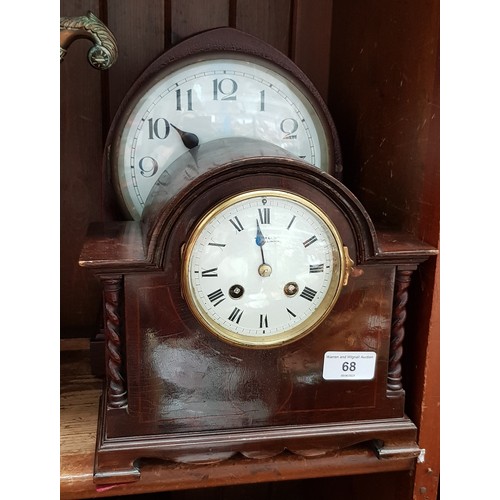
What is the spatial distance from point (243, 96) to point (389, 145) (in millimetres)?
237

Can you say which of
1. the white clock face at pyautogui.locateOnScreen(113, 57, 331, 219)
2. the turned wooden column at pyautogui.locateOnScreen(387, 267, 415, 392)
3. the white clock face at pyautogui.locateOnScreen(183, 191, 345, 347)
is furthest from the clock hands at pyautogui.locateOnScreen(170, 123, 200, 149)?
the turned wooden column at pyautogui.locateOnScreen(387, 267, 415, 392)

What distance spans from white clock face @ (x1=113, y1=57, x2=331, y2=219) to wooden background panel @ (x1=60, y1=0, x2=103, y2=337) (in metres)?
0.18

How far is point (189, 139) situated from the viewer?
2.93 ft

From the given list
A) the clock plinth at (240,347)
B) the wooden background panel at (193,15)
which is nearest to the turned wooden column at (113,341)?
the clock plinth at (240,347)

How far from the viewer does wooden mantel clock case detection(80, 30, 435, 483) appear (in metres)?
0.71

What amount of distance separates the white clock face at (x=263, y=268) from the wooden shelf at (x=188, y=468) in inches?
7.3

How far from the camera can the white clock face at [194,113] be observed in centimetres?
90

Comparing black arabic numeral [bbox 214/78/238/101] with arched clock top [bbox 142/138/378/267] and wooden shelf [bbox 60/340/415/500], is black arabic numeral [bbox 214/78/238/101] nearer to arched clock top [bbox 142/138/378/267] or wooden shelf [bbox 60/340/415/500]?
arched clock top [bbox 142/138/378/267]

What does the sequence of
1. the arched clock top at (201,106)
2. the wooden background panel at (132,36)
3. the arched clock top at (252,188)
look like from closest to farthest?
the arched clock top at (252,188)
the arched clock top at (201,106)
the wooden background panel at (132,36)

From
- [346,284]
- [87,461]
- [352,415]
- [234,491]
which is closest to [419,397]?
[352,415]

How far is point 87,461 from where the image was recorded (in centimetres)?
77

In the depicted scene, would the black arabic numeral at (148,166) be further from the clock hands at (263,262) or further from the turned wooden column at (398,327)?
the turned wooden column at (398,327)
